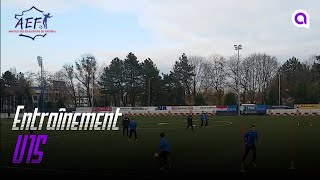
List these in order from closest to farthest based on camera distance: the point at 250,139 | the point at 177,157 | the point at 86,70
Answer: the point at 250,139 < the point at 177,157 < the point at 86,70

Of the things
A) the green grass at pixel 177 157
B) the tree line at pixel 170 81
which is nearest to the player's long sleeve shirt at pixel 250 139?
the green grass at pixel 177 157

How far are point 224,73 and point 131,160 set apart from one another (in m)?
87.2

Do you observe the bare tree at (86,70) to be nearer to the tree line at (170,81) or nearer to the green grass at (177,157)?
the tree line at (170,81)

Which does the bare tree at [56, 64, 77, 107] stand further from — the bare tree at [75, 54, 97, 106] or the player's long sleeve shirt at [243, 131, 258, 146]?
the player's long sleeve shirt at [243, 131, 258, 146]

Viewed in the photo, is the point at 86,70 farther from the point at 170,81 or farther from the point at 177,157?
the point at 177,157

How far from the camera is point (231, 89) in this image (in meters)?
101

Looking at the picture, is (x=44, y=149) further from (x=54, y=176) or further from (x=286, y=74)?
(x=286, y=74)

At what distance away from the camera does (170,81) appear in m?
104

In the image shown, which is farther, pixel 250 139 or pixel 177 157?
pixel 177 157

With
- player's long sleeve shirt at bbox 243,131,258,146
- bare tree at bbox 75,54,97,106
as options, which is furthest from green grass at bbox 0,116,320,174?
bare tree at bbox 75,54,97,106

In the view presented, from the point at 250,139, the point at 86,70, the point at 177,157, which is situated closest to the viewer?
the point at 250,139

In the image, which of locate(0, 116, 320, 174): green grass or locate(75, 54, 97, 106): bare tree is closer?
locate(0, 116, 320, 174): green grass

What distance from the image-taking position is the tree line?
326 ft

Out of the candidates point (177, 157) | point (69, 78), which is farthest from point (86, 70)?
point (177, 157)
